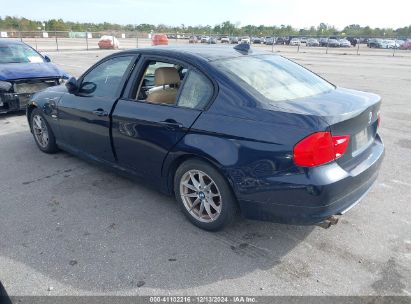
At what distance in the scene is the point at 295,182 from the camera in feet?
8.67

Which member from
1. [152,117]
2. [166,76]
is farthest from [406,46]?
[152,117]

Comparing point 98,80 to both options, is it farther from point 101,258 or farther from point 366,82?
point 366,82

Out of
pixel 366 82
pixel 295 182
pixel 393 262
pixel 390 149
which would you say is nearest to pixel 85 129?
pixel 295 182

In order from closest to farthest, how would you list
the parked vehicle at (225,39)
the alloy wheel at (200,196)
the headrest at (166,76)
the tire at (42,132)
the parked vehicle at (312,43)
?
the alloy wheel at (200,196) → the headrest at (166,76) → the tire at (42,132) → the parked vehicle at (225,39) → the parked vehicle at (312,43)

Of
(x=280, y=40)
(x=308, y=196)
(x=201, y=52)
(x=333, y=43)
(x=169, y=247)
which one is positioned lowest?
(x=169, y=247)

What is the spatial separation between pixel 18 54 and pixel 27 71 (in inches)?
54.2

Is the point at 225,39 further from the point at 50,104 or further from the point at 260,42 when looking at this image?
the point at 50,104

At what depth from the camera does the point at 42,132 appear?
5.27 m

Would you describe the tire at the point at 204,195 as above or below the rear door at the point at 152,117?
below

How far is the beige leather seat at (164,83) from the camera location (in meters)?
3.66

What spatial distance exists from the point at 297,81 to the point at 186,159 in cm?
134

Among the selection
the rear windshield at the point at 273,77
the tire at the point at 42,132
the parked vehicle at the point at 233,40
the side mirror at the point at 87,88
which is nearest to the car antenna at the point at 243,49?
the rear windshield at the point at 273,77

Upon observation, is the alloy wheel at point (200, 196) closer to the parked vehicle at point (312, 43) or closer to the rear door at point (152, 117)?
the rear door at point (152, 117)

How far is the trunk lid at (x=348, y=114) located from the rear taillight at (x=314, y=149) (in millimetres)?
90
